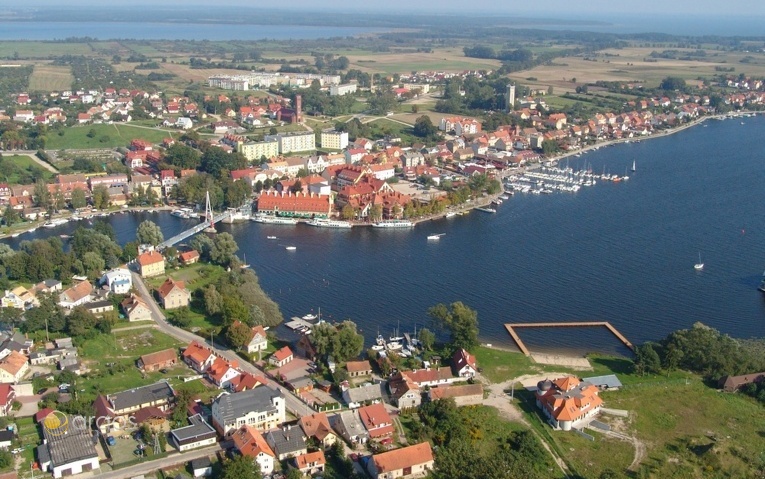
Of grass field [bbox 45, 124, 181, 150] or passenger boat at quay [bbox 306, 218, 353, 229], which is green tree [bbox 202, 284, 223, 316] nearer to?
passenger boat at quay [bbox 306, 218, 353, 229]

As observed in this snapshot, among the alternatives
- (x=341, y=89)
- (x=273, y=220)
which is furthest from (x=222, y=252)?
(x=341, y=89)

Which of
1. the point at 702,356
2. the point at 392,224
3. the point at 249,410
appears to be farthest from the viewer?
the point at 392,224

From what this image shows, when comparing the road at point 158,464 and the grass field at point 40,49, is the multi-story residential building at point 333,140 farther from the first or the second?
the grass field at point 40,49

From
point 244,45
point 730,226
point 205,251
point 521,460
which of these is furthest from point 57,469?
point 244,45

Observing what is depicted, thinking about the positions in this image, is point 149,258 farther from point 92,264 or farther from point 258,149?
point 258,149

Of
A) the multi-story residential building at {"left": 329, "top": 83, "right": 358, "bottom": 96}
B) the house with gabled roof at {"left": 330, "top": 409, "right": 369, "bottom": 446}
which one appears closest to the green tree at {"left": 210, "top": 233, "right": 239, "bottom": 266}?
the house with gabled roof at {"left": 330, "top": 409, "right": 369, "bottom": 446}

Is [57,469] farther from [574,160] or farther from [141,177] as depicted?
[574,160]
